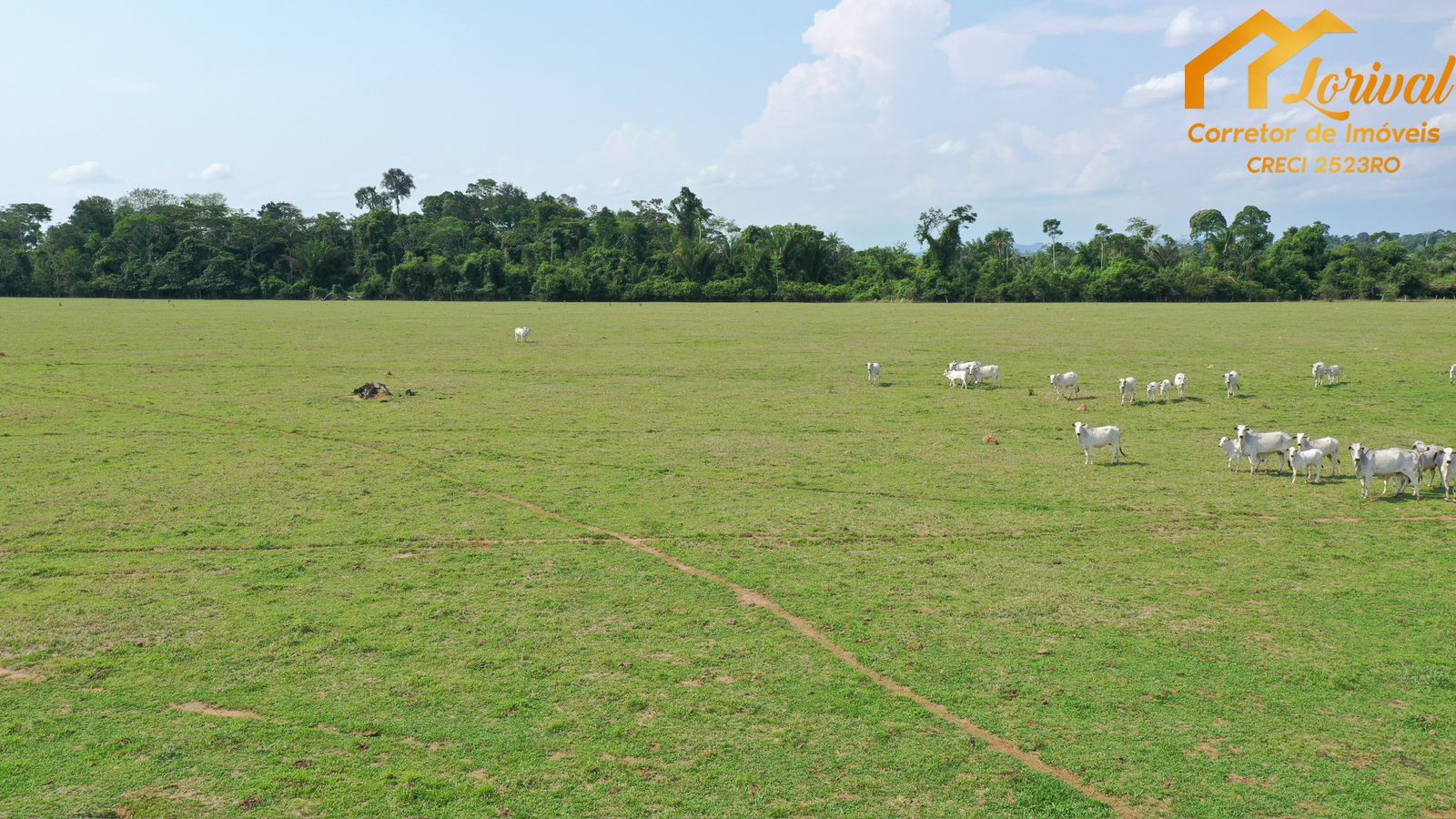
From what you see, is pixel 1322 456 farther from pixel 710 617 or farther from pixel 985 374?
pixel 985 374

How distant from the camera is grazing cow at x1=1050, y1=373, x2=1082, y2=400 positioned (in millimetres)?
28062

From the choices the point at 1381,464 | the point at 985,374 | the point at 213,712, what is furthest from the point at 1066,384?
the point at 213,712

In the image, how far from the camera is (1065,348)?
43906 mm

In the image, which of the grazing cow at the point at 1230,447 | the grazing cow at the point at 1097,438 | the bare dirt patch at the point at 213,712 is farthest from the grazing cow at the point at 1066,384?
the bare dirt patch at the point at 213,712

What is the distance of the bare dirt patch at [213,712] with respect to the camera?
8.80 m

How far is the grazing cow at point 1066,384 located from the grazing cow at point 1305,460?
395 inches

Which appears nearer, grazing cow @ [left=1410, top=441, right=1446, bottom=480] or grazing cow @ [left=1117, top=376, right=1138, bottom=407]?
grazing cow @ [left=1410, top=441, right=1446, bottom=480]

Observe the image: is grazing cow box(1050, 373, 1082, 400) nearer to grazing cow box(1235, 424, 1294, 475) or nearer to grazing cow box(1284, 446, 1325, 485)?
grazing cow box(1235, 424, 1294, 475)

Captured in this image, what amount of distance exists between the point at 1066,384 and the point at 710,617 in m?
20.2

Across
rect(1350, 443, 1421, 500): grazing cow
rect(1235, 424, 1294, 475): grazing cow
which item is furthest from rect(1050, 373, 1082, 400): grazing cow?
rect(1350, 443, 1421, 500): grazing cow

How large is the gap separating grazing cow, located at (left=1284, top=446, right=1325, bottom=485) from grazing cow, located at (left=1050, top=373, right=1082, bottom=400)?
1003cm

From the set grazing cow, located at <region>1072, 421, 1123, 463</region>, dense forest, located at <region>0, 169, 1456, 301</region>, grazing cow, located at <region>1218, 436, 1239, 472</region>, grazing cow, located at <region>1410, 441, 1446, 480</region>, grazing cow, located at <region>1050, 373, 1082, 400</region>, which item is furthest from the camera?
dense forest, located at <region>0, 169, 1456, 301</region>

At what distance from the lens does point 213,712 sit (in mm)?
8898

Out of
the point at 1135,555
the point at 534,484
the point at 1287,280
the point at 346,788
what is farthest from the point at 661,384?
the point at 1287,280
